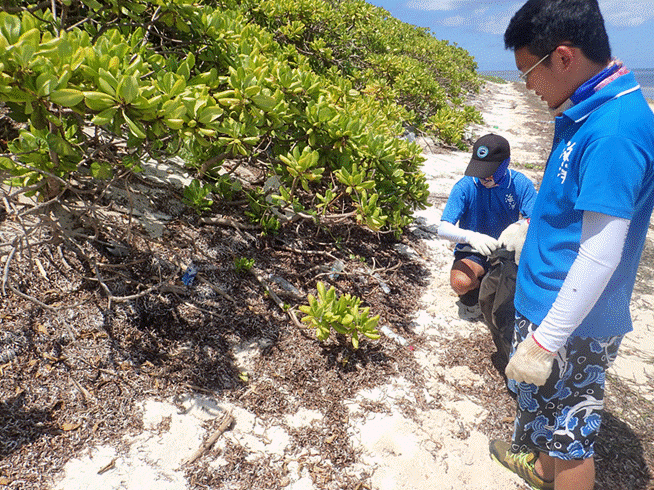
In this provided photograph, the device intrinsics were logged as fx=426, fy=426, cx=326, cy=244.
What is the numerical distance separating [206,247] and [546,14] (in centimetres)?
241

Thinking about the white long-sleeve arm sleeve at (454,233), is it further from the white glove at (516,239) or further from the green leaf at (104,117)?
the green leaf at (104,117)

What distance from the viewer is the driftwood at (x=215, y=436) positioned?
1947 millimetres

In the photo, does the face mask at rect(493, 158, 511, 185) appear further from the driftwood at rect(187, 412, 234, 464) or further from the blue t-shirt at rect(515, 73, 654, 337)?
the driftwood at rect(187, 412, 234, 464)

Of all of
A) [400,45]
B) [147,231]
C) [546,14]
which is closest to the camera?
[546,14]

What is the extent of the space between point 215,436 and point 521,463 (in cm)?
148

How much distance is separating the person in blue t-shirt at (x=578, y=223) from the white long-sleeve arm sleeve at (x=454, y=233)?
1.20 meters

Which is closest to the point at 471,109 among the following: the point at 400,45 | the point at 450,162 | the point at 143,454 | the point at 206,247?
the point at 400,45

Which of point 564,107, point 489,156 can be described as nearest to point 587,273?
point 564,107

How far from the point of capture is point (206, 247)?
9.98 feet

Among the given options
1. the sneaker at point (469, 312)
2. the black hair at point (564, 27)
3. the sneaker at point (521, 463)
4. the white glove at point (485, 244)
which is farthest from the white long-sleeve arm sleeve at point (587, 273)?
the sneaker at point (469, 312)

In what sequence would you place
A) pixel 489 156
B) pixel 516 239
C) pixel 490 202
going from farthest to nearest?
1. pixel 490 202
2. pixel 489 156
3. pixel 516 239

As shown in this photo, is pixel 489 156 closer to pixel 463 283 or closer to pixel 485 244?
pixel 485 244

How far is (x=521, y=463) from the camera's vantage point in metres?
2.06

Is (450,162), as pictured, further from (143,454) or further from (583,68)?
(143,454)
